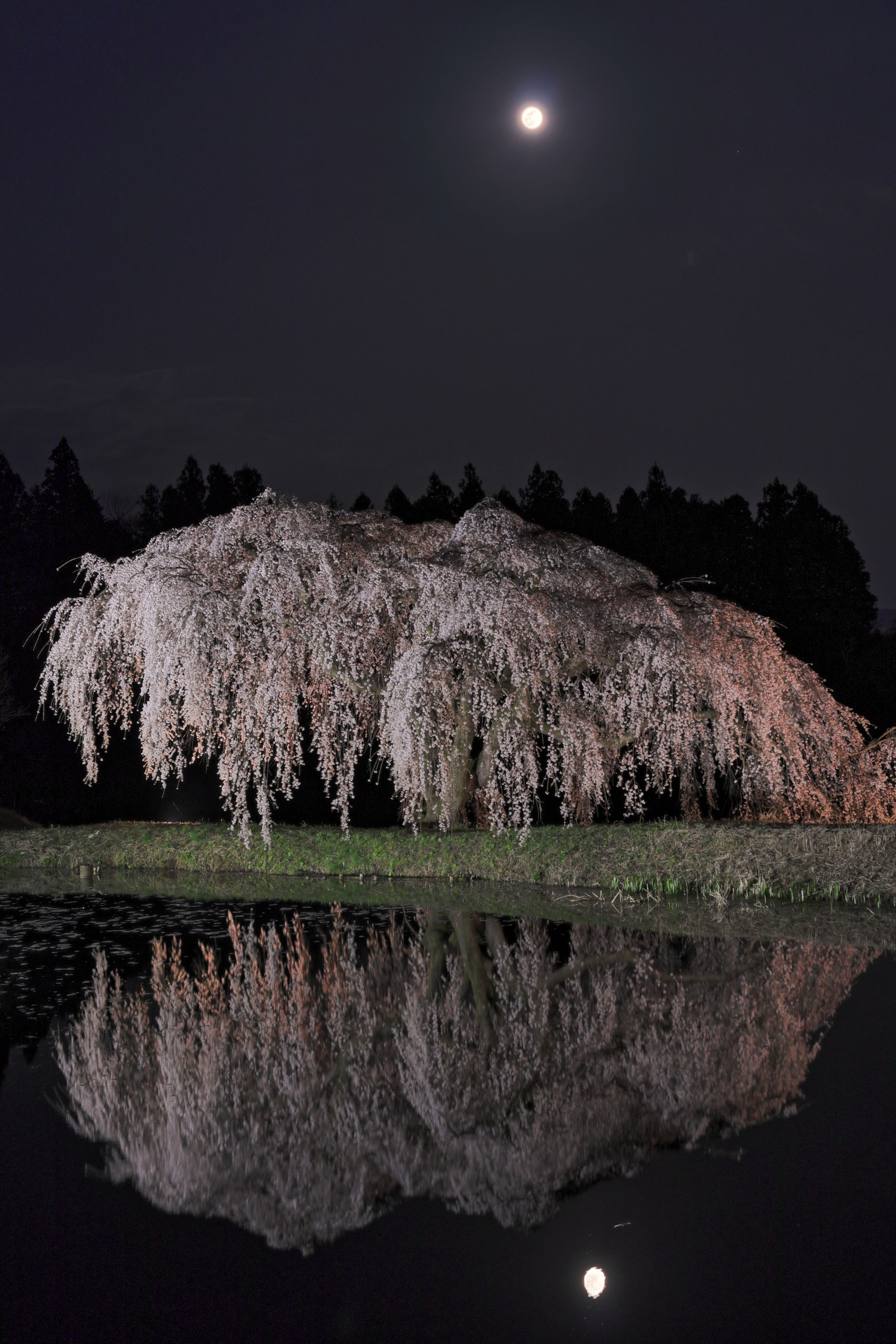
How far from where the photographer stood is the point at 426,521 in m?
18.8

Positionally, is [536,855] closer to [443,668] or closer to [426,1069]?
[443,668]

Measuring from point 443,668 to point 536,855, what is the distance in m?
3.00

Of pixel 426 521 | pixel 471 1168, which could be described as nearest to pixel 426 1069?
pixel 471 1168

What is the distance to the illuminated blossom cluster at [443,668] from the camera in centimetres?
1162

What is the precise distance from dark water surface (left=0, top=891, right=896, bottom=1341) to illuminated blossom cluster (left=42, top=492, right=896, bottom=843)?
4771 mm

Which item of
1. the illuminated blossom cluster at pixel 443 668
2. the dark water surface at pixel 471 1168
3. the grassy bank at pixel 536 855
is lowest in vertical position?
the dark water surface at pixel 471 1168

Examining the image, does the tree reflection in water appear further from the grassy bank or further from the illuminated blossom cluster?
the illuminated blossom cluster

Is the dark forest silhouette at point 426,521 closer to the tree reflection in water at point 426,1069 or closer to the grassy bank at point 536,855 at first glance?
the grassy bank at point 536,855

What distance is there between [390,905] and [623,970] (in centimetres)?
395

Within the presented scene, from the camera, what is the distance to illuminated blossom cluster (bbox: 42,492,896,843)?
11.6 m

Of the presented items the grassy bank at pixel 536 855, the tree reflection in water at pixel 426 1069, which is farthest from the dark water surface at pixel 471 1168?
the grassy bank at pixel 536 855

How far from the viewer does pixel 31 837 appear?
16.2m

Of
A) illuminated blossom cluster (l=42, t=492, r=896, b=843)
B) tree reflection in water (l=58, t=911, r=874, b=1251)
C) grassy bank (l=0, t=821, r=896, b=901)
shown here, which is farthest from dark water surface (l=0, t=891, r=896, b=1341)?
illuminated blossom cluster (l=42, t=492, r=896, b=843)

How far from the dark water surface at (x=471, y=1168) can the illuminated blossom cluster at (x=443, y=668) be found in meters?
4.77
